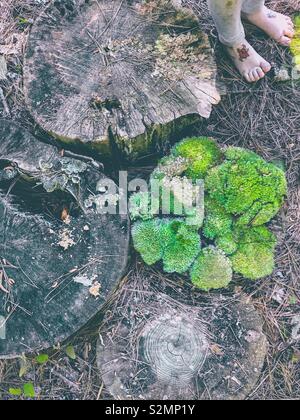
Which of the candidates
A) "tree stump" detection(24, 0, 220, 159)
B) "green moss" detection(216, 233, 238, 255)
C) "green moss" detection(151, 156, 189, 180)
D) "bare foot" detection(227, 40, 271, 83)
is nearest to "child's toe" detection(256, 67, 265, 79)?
"bare foot" detection(227, 40, 271, 83)

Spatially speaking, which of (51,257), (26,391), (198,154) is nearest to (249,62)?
(198,154)

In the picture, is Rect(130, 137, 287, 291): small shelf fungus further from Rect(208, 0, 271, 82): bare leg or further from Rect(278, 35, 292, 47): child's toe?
Rect(278, 35, 292, 47): child's toe

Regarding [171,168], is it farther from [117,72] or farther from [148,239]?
[117,72]

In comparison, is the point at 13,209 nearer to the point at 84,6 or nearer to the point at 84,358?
the point at 84,358

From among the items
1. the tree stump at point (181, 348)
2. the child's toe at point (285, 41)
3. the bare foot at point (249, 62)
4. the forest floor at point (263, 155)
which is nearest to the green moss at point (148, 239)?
the forest floor at point (263, 155)

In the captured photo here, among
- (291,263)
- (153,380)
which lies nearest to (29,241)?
(153,380)

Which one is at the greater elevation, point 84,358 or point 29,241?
point 29,241

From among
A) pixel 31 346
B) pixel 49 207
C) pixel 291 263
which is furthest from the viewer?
pixel 291 263
